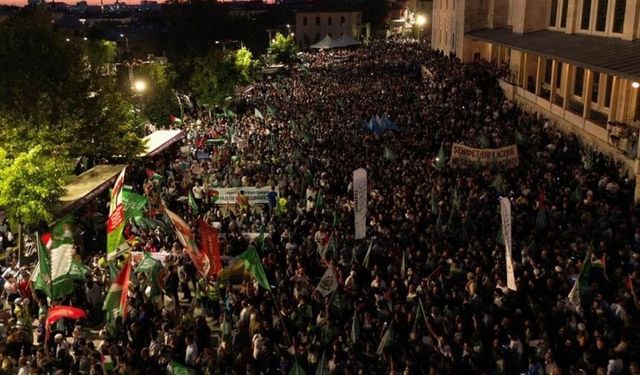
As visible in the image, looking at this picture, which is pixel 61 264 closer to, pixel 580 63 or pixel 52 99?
pixel 52 99

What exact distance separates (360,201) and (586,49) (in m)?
16.2

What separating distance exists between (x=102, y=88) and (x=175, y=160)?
5.30 m

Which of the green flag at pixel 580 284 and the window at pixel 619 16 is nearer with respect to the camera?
the green flag at pixel 580 284

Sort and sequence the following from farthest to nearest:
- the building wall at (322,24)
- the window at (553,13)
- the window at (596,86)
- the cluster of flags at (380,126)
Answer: the building wall at (322,24) < the window at (553,13) < the window at (596,86) < the cluster of flags at (380,126)

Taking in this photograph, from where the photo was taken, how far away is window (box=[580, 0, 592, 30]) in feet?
103

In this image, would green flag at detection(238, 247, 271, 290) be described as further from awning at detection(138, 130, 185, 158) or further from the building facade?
awning at detection(138, 130, 185, 158)

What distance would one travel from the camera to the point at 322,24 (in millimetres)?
113562

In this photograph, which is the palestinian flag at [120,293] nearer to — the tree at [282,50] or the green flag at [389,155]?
the green flag at [389,155]

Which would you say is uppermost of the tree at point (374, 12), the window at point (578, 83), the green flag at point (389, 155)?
the tree at point (374, 12)

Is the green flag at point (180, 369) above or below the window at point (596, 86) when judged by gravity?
below

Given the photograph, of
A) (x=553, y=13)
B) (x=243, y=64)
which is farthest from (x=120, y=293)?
(x=243, y=64)

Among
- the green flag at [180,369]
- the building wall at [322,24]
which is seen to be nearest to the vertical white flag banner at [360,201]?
the green flag at [180,369]

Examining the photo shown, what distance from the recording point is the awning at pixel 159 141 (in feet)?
89.0

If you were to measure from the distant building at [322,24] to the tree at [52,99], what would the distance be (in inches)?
3610
